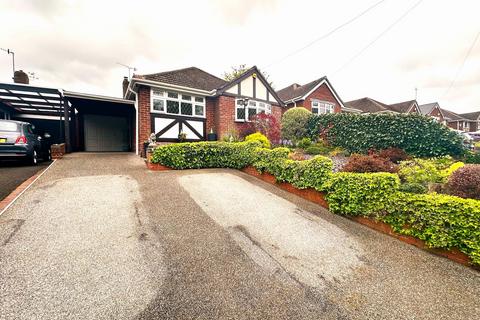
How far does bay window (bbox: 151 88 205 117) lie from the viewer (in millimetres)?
10375

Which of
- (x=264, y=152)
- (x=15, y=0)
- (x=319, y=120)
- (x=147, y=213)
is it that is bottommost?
(x=147, y=213)

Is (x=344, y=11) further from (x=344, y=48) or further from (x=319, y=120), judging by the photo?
(x=319, y=120)

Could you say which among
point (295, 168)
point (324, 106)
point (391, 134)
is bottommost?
point (295, 168)

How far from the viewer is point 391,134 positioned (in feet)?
27.1

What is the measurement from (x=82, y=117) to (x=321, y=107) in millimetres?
20605

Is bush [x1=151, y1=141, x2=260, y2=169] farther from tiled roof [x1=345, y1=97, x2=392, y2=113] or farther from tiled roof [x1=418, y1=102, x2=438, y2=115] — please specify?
tiled roof [x1=418, y1=102, x2=438, y2=115]

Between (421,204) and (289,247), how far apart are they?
7.83 ft

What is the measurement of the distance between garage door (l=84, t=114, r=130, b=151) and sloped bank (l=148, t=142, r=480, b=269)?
1041 centimetres

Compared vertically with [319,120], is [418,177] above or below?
below

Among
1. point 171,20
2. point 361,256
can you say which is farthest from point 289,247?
point 171,20

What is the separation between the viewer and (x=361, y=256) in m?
2.95

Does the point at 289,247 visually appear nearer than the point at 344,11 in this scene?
Yes

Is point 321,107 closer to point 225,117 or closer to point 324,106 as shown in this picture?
point 324,106

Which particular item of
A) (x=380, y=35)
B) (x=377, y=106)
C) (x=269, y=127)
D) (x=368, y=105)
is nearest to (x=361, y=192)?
(x=269, y=127)
